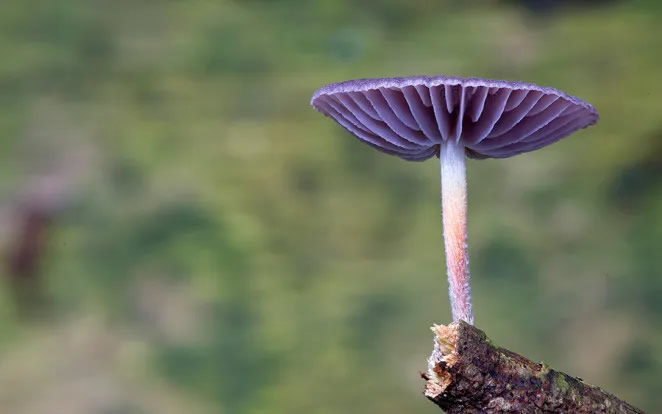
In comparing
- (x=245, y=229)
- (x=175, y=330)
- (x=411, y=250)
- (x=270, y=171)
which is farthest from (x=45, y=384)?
(x=411, y=250)

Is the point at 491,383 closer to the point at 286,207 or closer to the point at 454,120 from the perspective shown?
the point at 454,120

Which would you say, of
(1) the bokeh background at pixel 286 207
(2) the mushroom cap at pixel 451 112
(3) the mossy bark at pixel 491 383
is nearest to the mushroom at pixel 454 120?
(2) the mushroom cap at pixel 451 112

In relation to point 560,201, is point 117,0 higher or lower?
higher

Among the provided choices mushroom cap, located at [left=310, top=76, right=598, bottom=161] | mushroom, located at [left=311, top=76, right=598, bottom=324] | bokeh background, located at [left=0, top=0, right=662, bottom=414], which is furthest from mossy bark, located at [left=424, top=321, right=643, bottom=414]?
bokeh background, located at [left=0, top=0, right=662, bottom=414]

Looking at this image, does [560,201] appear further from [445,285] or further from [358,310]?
[358,310]

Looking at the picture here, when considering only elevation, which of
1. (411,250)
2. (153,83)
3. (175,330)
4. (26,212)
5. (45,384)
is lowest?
(45,384)

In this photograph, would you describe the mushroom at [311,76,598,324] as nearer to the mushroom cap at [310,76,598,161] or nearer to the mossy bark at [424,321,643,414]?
the mushroom cap at [310,76,598,161]

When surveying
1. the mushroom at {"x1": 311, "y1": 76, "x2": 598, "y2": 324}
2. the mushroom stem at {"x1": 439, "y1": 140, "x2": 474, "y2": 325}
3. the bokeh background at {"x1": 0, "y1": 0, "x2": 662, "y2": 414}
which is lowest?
the mushroom stem at {"x1": 439, "y1": 140, "x2": 474, "y2": 325}
